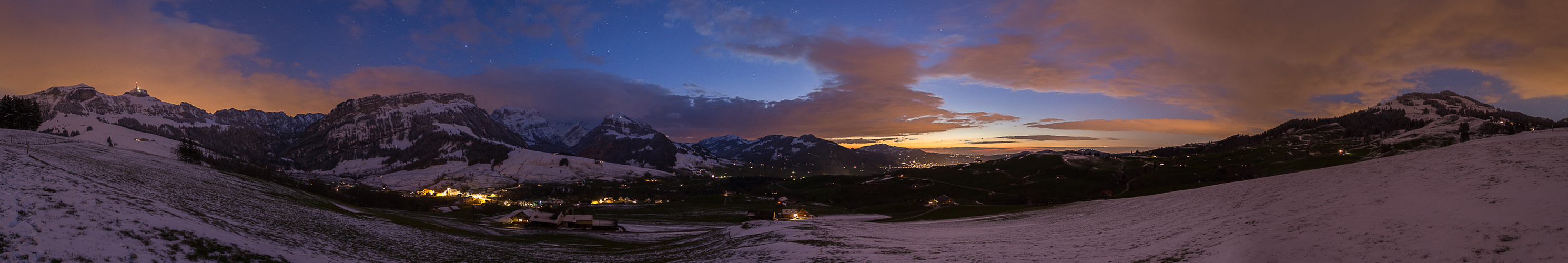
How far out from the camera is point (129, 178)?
44.1m

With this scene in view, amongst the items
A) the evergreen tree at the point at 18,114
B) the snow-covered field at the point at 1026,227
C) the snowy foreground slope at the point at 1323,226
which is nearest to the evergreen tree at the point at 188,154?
the evergreen tree at the point at 18,114

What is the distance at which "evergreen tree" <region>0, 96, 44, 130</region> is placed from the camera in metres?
142

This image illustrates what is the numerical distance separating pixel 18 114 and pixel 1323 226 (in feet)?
866

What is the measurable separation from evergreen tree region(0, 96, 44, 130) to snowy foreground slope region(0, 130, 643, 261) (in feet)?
478

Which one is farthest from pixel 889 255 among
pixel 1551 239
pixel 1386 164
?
pixel 1386 164

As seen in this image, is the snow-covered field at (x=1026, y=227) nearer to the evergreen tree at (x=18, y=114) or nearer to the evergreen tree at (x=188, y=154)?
the evergreen tree at (x=188, y=154)

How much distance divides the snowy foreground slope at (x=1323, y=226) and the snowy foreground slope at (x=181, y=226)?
21.7 metres

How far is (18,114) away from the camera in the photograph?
14788 cm

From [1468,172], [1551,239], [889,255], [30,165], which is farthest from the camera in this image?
[30,165]

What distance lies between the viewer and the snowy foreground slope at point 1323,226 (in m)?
15.3

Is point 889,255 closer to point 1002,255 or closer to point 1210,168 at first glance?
point 1002,255

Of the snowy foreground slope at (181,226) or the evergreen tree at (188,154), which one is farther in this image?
the evergreen tree at (188,154)

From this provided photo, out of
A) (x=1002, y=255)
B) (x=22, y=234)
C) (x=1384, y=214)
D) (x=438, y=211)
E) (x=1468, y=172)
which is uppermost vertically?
(x=1468, y=172)

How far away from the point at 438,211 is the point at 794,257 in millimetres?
122772
